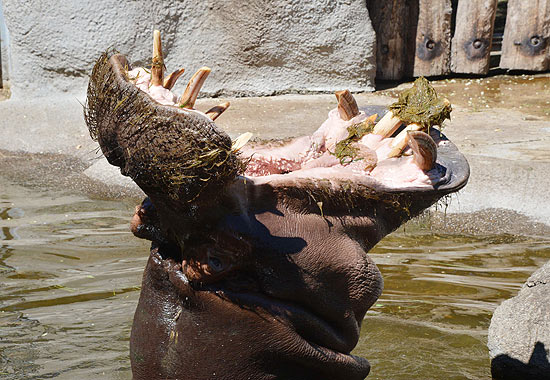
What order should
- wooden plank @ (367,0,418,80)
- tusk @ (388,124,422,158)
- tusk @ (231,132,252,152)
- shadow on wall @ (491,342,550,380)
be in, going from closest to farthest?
tusk @ (231,132,252,152) < tusk @ (388,124,422,158) < shadow on wall @ (491,342,550,380) < wooden plank @ (367,0,418,80)

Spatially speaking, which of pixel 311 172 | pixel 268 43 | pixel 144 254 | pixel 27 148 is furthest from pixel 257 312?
pixel 268 43

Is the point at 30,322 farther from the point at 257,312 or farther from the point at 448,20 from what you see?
the point at 448,20

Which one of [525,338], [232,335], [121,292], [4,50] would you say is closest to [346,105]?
[232,335]

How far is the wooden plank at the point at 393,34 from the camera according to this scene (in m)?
9.10

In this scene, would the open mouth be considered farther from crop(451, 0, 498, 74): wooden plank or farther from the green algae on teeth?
crop(451, 0, 498, 74): wooden plank

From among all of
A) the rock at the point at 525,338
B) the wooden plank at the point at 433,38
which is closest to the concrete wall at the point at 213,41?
the wooden plank at the point at 433,38

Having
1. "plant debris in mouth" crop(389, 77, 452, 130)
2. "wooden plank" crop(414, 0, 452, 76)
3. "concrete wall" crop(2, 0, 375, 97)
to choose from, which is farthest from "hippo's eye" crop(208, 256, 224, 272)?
"wooden plank" crop(414, 0, 452, 76)

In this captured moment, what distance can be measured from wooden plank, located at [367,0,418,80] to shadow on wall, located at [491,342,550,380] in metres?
A: 6.69

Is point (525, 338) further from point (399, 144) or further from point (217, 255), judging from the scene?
point (217, 255)

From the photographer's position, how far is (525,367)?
9.53 feet

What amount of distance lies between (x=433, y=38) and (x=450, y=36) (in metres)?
0.19

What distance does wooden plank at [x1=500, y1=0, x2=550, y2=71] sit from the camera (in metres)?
8.98

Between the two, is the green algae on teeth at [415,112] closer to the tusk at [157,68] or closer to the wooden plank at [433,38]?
the tusk at [157,68]

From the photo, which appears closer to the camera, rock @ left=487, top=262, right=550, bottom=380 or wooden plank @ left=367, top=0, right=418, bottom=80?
rock @ left=487, top=262, right=550, bottom=380
